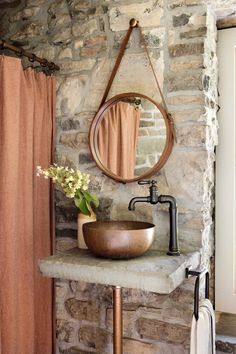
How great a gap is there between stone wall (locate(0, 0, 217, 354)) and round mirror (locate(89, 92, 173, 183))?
7cm

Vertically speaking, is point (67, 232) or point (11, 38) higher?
point (11, 38)

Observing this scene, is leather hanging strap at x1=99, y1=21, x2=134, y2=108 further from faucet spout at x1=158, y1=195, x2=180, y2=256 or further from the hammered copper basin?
the hammered copper basin

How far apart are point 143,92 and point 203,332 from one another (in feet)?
4.25

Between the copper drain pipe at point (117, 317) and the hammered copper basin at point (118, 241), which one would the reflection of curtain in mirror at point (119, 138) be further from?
the copper drain pipe at point (117, 317)

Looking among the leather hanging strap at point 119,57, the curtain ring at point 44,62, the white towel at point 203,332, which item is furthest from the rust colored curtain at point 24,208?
the white towel at point 203,332

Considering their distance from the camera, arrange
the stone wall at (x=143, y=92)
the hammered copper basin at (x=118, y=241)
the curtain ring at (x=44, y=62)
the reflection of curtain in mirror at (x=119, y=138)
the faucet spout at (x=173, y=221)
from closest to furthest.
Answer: the hammered copper basin at (x=118, y=241) → the faucet spout at (x=173, y=221) → the stone wall at (x=143, y=92) → the reflection of curtain in mirror at (x=119, y=138) → the curtain ring at (x=44, y=62)

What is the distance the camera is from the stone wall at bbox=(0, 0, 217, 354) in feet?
6.79

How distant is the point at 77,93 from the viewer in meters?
2.38

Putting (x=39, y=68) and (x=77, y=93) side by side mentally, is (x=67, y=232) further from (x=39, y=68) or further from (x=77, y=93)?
(x=39, y=68)

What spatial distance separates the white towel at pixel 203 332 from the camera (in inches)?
67.2

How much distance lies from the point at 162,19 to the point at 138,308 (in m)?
1.64

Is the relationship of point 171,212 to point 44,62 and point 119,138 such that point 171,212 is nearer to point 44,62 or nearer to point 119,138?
point 119,138

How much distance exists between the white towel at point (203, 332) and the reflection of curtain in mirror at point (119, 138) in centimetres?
81

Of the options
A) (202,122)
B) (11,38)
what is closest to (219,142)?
(202,122)
